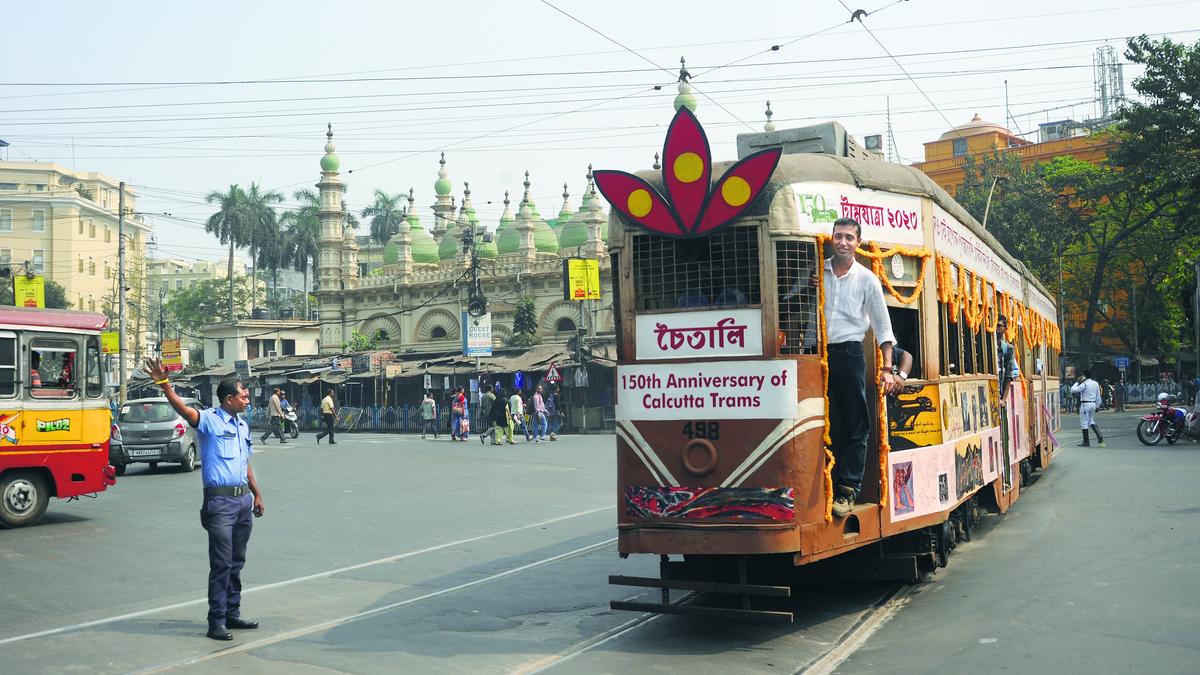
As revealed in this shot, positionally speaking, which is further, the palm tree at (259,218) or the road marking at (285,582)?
the palm tree at (259,218)

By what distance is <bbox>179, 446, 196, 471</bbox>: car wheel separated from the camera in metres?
22.6

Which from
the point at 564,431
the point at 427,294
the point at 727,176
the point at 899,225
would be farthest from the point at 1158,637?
the point at 427,294

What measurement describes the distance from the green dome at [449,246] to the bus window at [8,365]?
186 feet

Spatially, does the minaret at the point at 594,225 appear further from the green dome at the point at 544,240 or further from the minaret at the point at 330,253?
the minaret at the point at 330,253

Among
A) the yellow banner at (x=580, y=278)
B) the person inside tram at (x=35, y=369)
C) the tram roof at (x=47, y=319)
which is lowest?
the person inside tram at (x=35, y=369)

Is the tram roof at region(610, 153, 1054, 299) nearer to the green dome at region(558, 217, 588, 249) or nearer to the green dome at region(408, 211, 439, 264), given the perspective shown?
the green dome at region(558, 217, 588, 249)

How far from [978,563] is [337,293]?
222 feet

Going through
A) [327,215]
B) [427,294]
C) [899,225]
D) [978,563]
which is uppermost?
[327,215]

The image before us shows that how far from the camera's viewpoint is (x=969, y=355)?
31.9 feet

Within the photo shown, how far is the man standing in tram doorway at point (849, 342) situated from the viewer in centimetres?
718

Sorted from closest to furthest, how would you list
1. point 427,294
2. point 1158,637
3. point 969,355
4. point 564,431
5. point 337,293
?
point 1158,637 → point 969,355 → point 564,431 → point 427,294 → point 337,293

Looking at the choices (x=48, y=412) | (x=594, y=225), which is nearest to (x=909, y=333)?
(x=48, y=412)

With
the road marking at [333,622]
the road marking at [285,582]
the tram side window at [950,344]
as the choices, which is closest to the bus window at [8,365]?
the road marking at [285,582]

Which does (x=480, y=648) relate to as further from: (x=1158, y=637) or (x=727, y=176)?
(x=1158, y=637)
